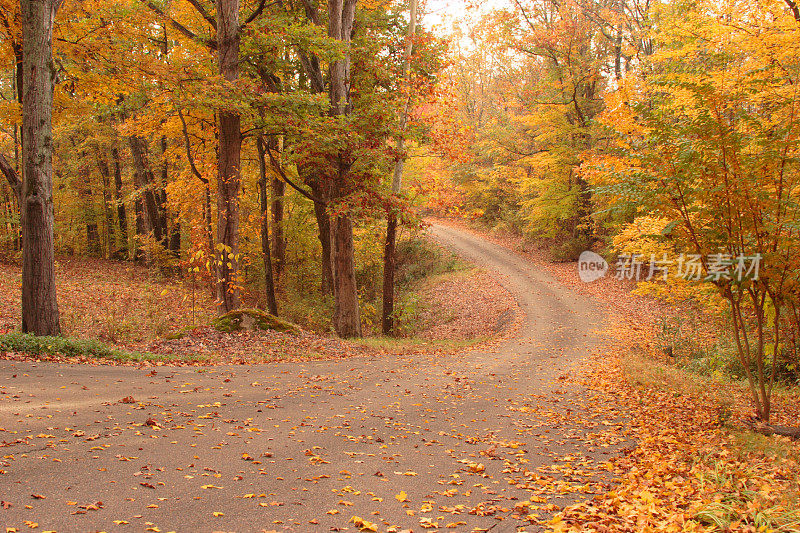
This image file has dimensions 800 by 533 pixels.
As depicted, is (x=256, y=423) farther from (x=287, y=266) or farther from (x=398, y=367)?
(x=287, y=266)

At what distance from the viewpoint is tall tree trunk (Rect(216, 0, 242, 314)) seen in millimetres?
10766

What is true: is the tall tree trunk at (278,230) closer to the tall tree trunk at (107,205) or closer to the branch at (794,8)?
the tall tree trunk at (107,205)

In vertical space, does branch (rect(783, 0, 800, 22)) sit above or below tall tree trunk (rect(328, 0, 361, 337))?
above

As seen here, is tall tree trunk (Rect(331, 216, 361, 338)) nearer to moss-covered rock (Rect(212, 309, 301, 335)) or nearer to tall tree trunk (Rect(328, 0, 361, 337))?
tall tree trunk (Rect(328, 0, 361, 337))

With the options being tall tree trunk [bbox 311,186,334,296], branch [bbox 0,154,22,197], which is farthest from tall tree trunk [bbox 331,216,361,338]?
branch [bbox 0,154,22,197]

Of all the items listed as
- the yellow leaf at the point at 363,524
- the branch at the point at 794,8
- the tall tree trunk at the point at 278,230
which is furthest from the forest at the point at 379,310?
the branch at the point at 794,8

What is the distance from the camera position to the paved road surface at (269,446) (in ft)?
11.9

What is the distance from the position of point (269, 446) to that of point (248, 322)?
618 centimetres

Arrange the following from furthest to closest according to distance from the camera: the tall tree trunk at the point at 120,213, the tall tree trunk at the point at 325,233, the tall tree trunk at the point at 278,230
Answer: the tall tree trunk at the point at 120,213 < the tall tree trunk at the point at 278,230 < the tall tree trunk at the point at 325,233

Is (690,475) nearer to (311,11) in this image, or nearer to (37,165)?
(37,165)

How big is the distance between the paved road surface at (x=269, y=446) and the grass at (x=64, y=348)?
810 mm

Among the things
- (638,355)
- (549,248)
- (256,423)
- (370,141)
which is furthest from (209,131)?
(549,248)

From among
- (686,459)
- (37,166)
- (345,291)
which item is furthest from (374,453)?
(345,291)

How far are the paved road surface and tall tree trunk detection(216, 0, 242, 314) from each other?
12.6 ft
